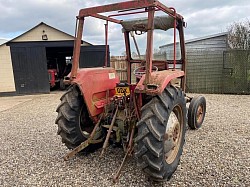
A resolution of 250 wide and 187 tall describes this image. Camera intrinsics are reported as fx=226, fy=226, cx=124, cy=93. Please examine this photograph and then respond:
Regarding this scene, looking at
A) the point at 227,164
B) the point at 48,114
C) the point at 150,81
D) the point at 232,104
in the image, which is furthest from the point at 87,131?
the point at 232,104

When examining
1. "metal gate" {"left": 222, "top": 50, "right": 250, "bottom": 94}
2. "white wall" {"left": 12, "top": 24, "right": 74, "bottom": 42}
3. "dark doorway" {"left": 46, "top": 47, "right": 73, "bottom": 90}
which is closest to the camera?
"metal gate" {"left": 222, "top": 50, "right": 250, "bottom": 94}

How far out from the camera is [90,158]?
3363 mm

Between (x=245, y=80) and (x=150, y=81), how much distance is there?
7.68 meters

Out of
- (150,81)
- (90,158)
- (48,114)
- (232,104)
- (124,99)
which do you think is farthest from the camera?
(232,104)

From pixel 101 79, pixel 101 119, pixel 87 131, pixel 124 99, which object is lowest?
pixel 87 131

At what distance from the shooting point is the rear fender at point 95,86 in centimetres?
300

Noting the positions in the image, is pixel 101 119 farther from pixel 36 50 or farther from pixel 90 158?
pixel 36 50

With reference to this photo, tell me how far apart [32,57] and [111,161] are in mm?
9227

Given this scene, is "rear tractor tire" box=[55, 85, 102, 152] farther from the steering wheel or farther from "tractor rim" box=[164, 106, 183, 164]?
"tractor rim" box=[164, 106, 183, 164]

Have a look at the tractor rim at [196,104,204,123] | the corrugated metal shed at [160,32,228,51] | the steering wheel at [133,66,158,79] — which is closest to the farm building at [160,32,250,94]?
the corrugated metal shed at [160,32,228,51]

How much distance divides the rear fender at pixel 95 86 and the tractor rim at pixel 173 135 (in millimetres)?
1019

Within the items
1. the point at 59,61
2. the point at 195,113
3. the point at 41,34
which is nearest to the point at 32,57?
the point at 41,34

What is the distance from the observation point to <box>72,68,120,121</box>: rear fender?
3.00 meters

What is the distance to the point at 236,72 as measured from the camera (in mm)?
8844
